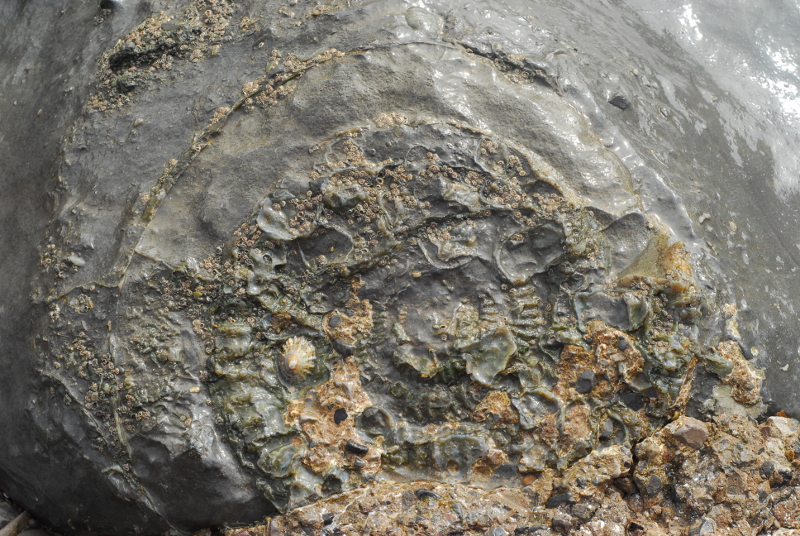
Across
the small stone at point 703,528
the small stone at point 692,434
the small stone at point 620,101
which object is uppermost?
the small stone at point 620,101

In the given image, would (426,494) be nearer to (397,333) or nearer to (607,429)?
(397,333)

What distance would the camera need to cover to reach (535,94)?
2.79 meters

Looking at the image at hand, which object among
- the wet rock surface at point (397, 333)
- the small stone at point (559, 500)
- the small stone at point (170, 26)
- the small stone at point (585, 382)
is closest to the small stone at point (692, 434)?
the wet rock surface at point (397, 333)

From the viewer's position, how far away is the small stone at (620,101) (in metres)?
2.97

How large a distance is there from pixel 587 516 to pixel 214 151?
6.92ft

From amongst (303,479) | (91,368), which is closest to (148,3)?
(91,368)

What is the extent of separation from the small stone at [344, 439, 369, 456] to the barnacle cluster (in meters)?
0.01

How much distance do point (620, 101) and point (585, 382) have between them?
54.6 inches

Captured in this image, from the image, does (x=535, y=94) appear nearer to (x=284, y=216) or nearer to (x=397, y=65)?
(x=397, y=65)

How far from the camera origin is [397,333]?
8.15 ft

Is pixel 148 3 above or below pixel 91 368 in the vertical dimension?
above

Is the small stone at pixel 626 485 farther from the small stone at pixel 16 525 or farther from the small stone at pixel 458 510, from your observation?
the small stone at pixel 16 525

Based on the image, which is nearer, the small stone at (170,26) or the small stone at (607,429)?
the small stone at (607,429)

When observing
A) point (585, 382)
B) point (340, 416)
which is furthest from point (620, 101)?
point (340, 416)
